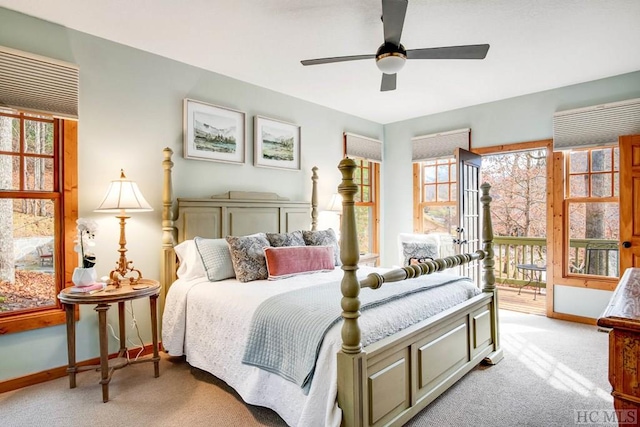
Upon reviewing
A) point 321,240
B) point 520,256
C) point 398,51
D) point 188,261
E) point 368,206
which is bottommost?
point 520,256

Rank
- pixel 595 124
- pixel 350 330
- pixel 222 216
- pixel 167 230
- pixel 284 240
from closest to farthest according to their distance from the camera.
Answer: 1. pixel 350 330
2. pixel 167 230
3. pixel 284 240
4. pixel 222 216
5. pixel 595 124

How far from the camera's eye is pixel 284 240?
3232mm

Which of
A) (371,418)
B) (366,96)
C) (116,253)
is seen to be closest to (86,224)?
(116,253)

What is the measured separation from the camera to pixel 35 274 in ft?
8.82

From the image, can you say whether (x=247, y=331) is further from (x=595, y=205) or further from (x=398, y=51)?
(x=595, y=205)

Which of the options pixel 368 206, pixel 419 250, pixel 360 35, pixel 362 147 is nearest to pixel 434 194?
pixel 368 206

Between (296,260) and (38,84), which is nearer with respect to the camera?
(38,84)

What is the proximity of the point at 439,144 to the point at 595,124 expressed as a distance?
1763 mm

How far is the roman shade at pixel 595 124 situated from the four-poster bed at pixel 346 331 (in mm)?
1809

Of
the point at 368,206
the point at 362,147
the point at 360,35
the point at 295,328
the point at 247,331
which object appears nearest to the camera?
the point at 295,328

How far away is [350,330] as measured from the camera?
168cm

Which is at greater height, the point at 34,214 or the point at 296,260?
the point at 34,214

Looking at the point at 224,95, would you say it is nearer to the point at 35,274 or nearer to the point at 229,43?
the point at 229,43

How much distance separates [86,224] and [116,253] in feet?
1.91
